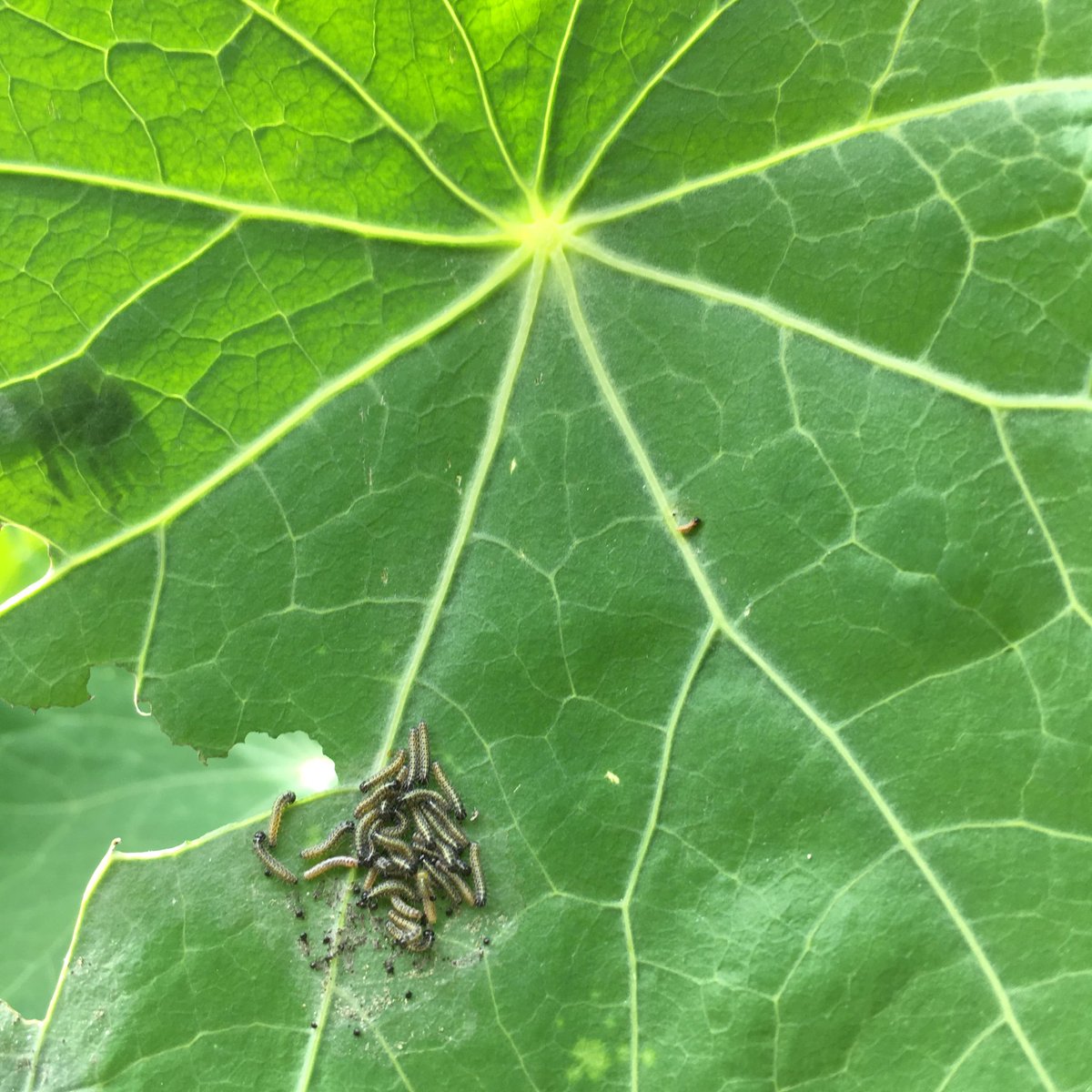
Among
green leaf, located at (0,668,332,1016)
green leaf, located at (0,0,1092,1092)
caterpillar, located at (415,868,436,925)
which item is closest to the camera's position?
green leaf, located at (0,0,1092,1092)

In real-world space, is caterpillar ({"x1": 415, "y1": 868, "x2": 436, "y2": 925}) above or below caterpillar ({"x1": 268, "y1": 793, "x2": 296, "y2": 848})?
below

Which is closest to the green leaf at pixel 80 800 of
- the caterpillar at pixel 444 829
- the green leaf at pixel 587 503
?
the green leaf at pixel 587 503

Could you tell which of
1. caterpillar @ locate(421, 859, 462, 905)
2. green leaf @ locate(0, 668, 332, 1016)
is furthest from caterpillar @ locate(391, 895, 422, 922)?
green leaf @ locate(0, 668, 332, 1016)

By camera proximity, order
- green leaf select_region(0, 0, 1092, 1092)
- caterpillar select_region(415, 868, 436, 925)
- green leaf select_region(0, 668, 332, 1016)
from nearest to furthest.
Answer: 1. green leaf select_region(0, 0, 1092, 1092)
2. caterpillar select_region(415, 868, 436, 925)
3. green leaf select_region(0, 668, 332, 1016)

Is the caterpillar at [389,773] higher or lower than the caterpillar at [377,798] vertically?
higher

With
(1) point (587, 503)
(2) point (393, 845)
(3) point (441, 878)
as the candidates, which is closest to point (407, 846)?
(2) point (393, 845)

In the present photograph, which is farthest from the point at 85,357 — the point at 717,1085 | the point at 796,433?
the point at 717,1085

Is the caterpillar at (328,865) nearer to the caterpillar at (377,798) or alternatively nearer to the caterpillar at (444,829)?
the caterpillar at (377,798)

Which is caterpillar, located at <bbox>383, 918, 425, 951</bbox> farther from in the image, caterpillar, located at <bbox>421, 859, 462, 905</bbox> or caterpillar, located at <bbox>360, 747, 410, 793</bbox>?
caterpillar, located at <bbox>360, 747, 410, 793</bbox>
